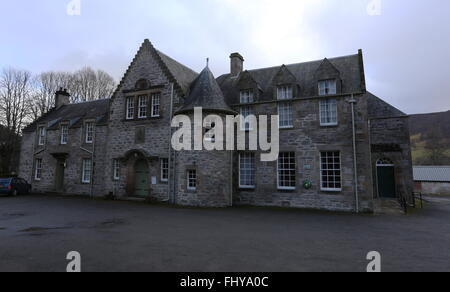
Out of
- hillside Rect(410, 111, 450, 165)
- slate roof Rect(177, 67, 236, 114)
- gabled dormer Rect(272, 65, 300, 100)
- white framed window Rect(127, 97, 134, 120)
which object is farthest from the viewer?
hillside Rect(410, 111, 450, 165)

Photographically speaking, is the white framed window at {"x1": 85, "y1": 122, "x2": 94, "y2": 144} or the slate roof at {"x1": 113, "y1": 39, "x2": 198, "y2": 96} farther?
the white framed window at {"x1": 85, "y1": 122, "x2": 94, "y2": 144}

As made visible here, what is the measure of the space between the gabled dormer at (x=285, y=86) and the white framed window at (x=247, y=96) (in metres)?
1.78

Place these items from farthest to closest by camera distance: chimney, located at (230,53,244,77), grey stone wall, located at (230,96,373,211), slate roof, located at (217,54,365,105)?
chimney, located at (230,53,244,77) < slate roof, located at (217,54,365,105) < grey stone wall, located at (230,96,373,211)

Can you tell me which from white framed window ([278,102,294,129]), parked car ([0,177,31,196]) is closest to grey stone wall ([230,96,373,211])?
white framed window ([278,102,294,129])

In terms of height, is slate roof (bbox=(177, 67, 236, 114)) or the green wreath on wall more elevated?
slate roof (bbox=(177, 67, 236, 114))

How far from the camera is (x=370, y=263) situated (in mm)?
6051

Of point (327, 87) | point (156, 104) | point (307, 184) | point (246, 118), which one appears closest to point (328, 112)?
point (327, 87)

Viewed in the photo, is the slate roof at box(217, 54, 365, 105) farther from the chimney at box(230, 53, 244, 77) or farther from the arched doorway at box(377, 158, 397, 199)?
the arched doorway at box(377, 158, 397, 199)

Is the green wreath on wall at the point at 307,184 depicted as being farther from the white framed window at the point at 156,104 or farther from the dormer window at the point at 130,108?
the dormer window at the point at 130,108

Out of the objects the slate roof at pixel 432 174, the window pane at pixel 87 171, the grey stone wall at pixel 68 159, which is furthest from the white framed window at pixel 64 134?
the slate roof at pixel 432 174

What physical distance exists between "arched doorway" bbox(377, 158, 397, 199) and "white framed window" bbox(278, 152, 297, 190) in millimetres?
8541

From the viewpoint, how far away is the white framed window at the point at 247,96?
1914cm

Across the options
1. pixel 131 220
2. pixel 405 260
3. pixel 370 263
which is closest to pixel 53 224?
pixel 131 220

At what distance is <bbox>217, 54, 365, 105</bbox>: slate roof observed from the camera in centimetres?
1672
